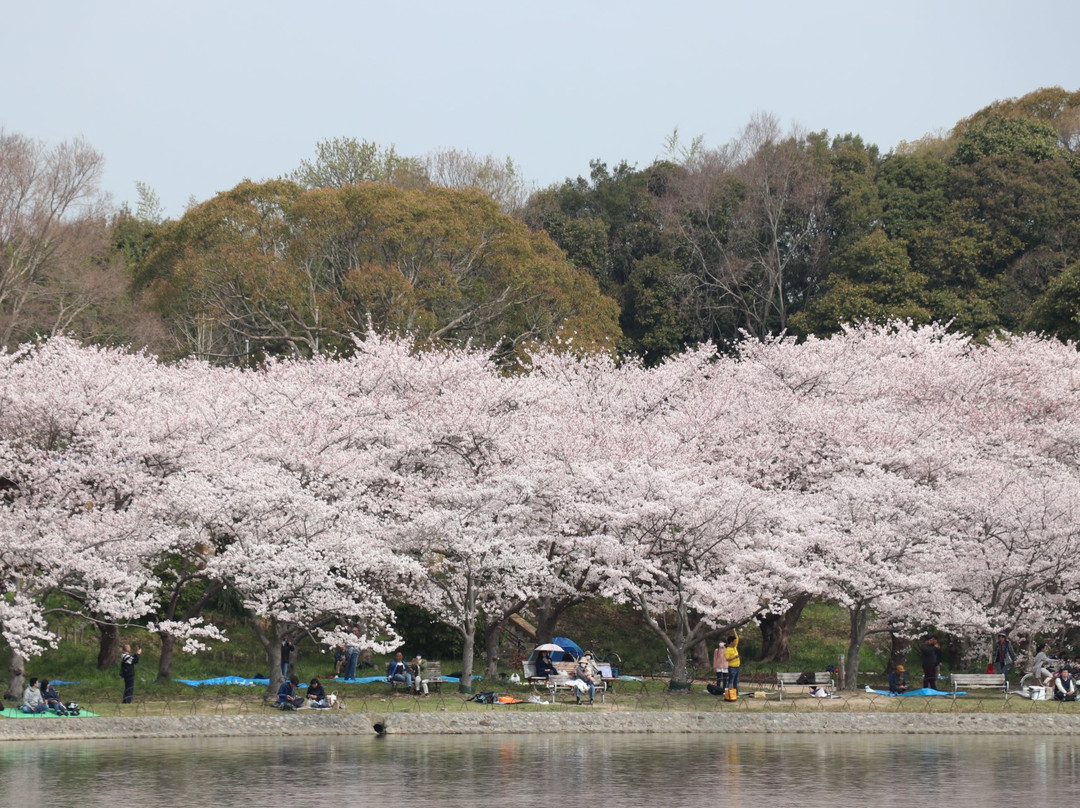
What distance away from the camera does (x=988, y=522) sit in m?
32.6

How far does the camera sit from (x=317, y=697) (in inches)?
1096

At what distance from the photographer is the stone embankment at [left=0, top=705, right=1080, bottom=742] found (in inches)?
1033

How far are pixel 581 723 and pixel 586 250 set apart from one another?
42422 mm

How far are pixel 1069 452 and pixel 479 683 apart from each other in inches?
747

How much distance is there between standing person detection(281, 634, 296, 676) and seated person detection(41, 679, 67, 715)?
5.30m

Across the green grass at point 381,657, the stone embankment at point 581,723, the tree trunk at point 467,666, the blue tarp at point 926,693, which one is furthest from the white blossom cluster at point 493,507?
the stone embankment at point 581,723

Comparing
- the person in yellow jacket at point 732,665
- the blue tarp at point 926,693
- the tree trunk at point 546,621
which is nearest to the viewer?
the person in yellow jacket at point 732,665

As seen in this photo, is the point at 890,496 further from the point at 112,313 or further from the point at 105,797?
the point at 112,313

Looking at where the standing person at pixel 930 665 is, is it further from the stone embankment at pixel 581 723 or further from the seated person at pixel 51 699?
the seated person at pixel 51 699

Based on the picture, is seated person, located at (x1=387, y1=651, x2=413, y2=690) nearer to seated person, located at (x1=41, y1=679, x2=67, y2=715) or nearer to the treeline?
Result: seated person, located at (x1=41, y1=679, x2=67, y2=715)

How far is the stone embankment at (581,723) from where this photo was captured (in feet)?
86.1

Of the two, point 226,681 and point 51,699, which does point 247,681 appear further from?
point 51,699

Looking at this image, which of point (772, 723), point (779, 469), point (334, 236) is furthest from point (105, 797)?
point (334, 236)

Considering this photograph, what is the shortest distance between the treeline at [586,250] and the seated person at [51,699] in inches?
910
